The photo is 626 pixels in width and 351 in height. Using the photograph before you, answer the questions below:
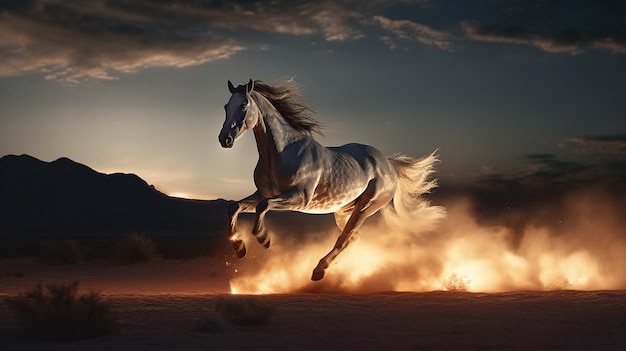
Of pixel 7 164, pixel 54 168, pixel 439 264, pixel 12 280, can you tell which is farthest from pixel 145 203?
pixel 439 264

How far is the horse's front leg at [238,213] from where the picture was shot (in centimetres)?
1065

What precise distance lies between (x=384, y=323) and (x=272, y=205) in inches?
93.2

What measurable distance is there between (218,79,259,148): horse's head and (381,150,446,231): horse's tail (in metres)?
4.47

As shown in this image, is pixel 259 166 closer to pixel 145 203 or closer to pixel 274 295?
pixel 274 295

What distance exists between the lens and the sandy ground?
8008 millimetres

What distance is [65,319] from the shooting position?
8.43 metres

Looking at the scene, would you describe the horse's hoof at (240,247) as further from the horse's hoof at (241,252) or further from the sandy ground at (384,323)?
the sandy ground at (384,323)

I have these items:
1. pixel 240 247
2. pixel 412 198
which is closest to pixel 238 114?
pixel 240 247

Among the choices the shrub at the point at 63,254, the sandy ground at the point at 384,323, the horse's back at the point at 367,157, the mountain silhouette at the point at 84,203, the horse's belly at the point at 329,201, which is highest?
the mountain silhouette at the point at 84,203

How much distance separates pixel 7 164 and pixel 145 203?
20.8 m

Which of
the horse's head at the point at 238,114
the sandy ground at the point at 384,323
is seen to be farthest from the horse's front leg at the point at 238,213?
the horse's head at the point at 238,114

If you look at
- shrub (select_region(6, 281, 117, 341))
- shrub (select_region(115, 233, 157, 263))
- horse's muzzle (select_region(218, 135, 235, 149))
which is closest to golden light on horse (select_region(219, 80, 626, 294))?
horse's muzzle (select_region(218, 135, 235, 149))

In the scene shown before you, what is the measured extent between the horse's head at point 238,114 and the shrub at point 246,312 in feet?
7.23

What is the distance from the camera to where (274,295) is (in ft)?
39.0
